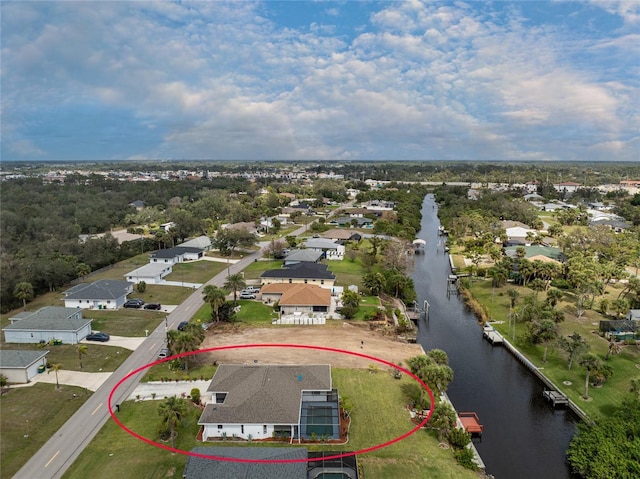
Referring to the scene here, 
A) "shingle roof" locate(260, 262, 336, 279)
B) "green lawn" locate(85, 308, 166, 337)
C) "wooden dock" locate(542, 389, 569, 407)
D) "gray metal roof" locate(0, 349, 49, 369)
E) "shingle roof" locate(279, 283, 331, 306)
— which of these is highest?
"shingle roof" locate(260, 262, 336, 279)

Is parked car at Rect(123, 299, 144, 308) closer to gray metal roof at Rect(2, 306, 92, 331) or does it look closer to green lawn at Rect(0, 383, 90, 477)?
gray metal roof at Rect(2, 306, 92, 331)

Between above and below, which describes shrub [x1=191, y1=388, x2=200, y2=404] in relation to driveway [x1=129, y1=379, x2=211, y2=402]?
above

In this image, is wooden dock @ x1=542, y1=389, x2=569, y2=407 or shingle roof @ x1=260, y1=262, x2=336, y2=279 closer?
wooden dock @ x1=542, y1=389, x2=569, y2=407

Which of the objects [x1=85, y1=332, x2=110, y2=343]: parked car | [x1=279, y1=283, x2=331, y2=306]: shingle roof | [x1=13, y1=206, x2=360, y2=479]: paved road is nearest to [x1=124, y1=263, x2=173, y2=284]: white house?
[x1=13, y1=206, x2=360, y2=479]: paved road

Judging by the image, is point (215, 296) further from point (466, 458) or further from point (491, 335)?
point (491, 335)

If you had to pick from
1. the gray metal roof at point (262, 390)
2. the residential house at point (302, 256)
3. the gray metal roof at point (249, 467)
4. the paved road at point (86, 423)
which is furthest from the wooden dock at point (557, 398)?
the residential house at point (302, 256)

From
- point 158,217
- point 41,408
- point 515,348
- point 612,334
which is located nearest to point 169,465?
point 41,408
